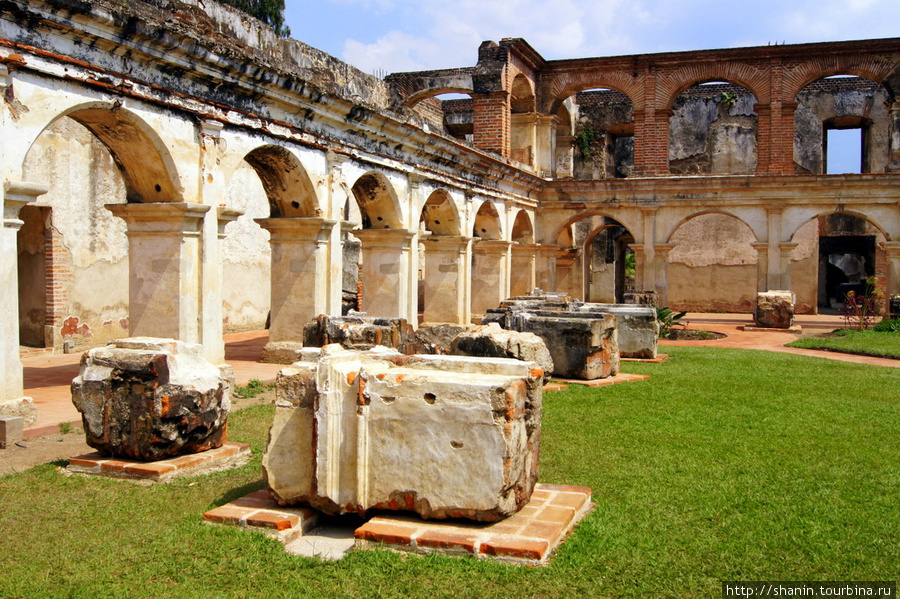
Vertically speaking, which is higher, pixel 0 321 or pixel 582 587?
pixel 0 321

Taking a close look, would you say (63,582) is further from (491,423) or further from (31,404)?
(31,404)

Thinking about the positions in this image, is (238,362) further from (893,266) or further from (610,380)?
(893,266)

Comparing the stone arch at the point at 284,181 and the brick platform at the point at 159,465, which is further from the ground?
the stone arch at the point at 284,181

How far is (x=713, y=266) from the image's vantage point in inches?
1000

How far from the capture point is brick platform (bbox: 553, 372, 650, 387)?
8.83 m

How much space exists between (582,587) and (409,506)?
0.93 m

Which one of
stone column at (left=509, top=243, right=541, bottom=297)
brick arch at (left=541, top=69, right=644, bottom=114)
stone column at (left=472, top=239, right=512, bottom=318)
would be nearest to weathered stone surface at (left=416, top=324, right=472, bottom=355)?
stone column at (left=472, top=239, right=512, bottom=318)

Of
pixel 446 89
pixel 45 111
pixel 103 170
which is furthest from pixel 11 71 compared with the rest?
pixel 446 89

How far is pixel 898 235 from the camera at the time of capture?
A: 1847 centimetres

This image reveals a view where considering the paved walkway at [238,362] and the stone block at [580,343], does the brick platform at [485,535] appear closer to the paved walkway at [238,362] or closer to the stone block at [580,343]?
the paved walkway at [238,362]

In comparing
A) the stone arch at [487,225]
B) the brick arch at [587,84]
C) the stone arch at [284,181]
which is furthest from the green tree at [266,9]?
the stone arch at [284,181]

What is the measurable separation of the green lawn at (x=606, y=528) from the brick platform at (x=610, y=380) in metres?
2.02

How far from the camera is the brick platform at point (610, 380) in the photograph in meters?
8.83

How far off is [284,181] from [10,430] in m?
5.16
